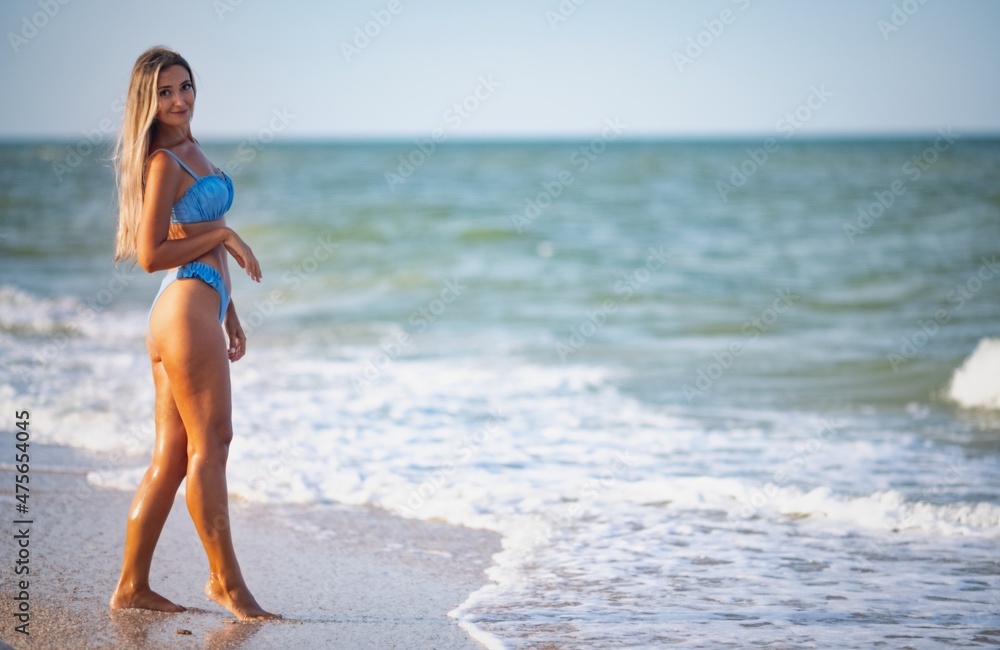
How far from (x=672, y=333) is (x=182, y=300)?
8777 mm

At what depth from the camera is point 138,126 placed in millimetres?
3090

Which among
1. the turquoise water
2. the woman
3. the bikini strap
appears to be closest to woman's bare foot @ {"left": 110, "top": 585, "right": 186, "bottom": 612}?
the woman

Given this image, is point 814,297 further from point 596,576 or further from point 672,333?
point 596,576

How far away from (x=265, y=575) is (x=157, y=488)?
88 cm

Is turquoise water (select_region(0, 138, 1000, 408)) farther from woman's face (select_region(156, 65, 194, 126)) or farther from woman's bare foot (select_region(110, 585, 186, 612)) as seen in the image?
woman's bare foot (select_region(110, 585, 186, 612))

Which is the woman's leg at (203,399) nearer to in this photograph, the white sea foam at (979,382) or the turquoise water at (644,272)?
the turquoise water at (644,272)

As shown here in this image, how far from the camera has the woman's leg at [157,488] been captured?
320cm

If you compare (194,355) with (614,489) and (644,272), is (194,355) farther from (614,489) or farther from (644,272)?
(644,272)

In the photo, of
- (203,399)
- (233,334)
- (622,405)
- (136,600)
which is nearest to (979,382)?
(622,405)

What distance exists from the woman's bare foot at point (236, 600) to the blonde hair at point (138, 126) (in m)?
1.27

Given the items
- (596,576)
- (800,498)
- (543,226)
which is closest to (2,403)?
(596,576)

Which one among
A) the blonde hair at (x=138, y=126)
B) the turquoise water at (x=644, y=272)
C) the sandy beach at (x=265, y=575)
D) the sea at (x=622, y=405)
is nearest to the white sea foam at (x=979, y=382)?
the sea at (x=622, y=405)

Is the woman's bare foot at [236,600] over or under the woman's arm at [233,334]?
under

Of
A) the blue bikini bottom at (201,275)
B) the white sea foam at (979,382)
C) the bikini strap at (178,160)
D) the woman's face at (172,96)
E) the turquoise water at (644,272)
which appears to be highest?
the turquoise water at (644,272)
